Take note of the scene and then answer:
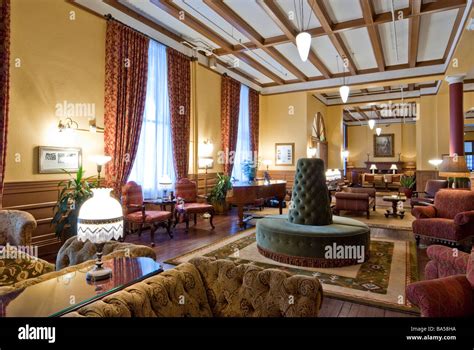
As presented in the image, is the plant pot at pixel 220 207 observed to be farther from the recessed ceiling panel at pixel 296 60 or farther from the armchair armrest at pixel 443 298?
the armchair armrest at pixel 443 298

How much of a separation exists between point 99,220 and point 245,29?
18.0 feet

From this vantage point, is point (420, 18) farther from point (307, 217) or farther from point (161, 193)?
point (161, 193)

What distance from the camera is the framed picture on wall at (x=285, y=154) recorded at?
33.7ft

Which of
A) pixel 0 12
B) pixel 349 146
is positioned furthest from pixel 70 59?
pixel 349 146

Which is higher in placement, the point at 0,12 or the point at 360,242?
the point at 0,12

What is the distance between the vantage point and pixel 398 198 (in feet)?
23.7

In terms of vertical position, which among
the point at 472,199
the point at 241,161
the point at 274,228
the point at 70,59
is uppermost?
the point at 70,59

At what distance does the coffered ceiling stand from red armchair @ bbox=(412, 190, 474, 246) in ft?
10.9

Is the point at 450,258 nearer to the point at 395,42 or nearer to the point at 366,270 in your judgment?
the point at 366,270

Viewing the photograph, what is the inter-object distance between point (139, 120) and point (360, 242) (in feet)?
14.2

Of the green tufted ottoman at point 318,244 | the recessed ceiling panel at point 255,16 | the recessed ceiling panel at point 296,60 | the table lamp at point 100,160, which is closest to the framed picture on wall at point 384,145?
the recessed ceiling panel at point 296,60

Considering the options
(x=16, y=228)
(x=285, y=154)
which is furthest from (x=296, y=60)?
(x=16, y=228)

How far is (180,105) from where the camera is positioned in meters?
6.68
